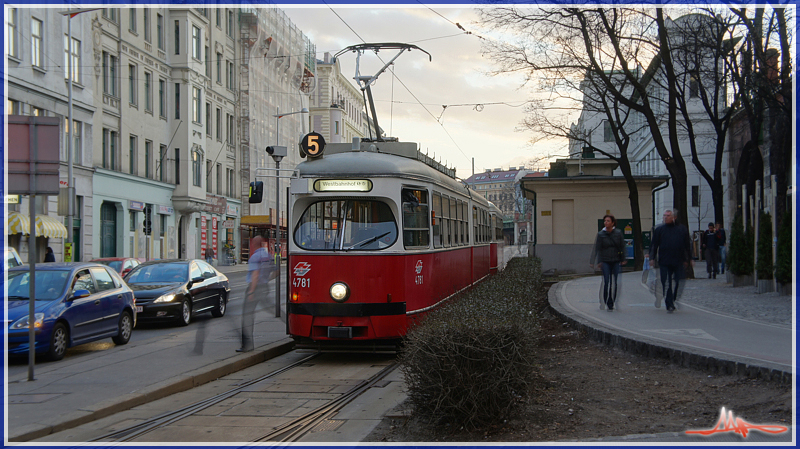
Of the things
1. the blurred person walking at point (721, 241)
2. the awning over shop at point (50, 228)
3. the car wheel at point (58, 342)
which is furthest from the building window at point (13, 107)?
the blurred person walking at point (721, 241)

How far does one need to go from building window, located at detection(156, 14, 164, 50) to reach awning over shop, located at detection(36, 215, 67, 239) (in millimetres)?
15900

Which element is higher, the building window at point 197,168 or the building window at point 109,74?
the building window at point 109,74

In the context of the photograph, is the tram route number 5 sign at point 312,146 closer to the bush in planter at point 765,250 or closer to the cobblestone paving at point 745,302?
the cobblestone paving at point 745,302

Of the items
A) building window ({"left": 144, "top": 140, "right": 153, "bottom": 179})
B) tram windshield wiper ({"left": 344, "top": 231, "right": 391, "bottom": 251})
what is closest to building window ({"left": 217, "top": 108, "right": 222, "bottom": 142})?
building window ({"left": 144, "top": 140, "right": 153, "bottom": 179})

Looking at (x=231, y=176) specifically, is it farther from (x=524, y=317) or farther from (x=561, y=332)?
(x=524, y=317)

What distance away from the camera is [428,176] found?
37.3 ft

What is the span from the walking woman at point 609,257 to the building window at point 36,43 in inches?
1040

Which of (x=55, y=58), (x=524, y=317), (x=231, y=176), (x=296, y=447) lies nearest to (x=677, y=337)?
(x=524, y=317)

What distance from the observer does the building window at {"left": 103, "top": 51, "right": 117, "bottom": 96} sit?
3728 cm

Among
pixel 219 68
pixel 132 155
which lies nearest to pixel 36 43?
pixel 132 155

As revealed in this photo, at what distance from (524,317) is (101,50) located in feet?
116

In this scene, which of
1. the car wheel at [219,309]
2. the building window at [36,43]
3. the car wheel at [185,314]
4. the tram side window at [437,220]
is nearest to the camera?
the tram side window at [437,220]

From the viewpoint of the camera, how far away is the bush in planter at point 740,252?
1875cm

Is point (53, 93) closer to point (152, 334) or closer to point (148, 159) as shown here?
point (148, 159)
